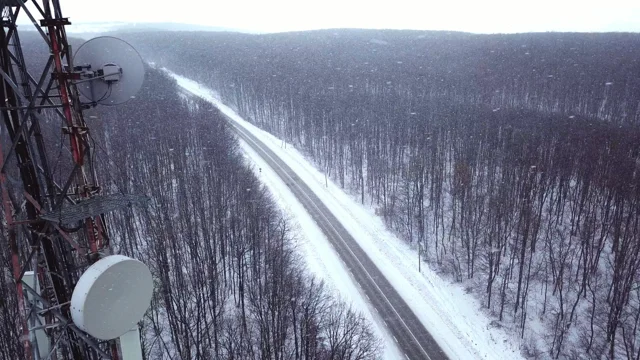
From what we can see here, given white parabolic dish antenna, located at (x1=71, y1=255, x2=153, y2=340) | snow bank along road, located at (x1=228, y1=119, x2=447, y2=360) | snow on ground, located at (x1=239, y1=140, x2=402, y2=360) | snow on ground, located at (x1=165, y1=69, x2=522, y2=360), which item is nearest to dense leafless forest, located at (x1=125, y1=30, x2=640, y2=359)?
snow on ground, located at (x1=165, y1=69, x2=522, y2=360)

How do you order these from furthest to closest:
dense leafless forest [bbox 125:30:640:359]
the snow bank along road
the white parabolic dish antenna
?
dense leafless forest [bbox 125:30:640:359] < the snow bank along road < the white parabolic dish antenna

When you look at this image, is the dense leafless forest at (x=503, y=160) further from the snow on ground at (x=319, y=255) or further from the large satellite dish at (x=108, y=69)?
the large satellite dish at (x=108, y=69)

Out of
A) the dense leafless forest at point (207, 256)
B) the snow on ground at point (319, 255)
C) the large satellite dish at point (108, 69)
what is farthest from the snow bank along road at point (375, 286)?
the large satellite dish at point (108, 69)

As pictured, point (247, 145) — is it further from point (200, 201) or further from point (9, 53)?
point (9, 53)

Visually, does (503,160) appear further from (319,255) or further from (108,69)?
(108,69)

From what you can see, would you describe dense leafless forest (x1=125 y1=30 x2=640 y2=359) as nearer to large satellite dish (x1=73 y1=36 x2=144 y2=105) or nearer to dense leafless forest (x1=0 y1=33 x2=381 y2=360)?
dense leafless forest (x1=0 y1=33 x2=381 y2=360)

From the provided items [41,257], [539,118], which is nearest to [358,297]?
[41,257]
